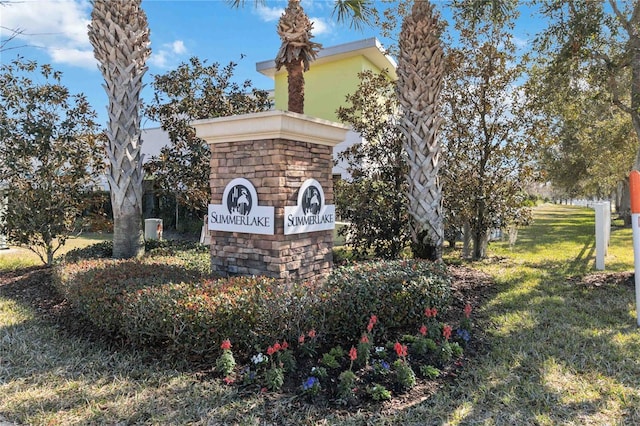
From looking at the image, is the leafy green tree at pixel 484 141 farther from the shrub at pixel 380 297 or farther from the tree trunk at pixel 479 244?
the shrub at pixel 380 297

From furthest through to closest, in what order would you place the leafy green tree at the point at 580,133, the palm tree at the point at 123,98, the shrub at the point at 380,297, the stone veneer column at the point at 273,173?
the leafy green tree at the point at 580,133 < the palm tree at the point at 123,98 < the stone veneer column at the point at 273,173 < the shrub at the point at 380,297

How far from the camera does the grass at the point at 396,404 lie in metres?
3.08

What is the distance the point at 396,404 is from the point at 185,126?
8.22 metres

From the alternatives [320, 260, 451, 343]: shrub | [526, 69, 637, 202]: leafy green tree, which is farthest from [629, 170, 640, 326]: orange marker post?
[526, 69, 637, 202]: leafy green tree

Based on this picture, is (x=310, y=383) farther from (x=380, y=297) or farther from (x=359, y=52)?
(x=359, y=52)

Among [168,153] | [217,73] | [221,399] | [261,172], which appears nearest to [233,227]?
[261,172]

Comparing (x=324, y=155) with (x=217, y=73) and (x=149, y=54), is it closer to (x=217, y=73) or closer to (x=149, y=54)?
(x=149, y=54)

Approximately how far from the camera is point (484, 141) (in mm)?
9539

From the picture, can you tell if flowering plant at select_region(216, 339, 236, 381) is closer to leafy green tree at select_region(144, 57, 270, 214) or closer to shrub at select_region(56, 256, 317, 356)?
Result: shrub at select_region(56, 256, 317, 356)

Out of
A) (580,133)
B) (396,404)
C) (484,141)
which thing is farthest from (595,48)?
(580,133)

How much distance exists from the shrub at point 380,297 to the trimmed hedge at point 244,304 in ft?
0.03

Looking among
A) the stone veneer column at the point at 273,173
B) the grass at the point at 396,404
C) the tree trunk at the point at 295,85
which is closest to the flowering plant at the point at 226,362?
the grass at the point at 396,404

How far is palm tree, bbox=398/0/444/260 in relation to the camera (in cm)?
697

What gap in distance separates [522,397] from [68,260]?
23.6 feet
